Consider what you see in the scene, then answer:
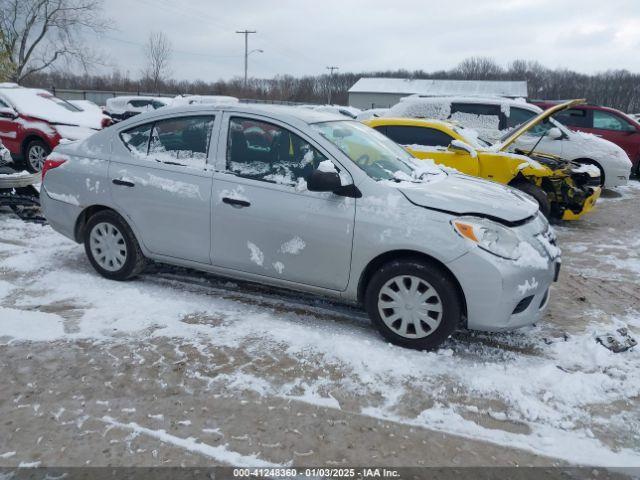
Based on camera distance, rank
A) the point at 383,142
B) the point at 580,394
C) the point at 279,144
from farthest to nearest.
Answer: the point at 383,142, the point at 279,144, the point at 580,394

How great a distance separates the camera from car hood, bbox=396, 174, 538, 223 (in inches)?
146

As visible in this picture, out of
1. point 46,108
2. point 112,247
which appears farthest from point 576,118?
point 46,108

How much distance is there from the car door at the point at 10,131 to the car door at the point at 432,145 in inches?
282

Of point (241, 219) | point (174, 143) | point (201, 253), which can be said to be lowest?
point (201, 253)

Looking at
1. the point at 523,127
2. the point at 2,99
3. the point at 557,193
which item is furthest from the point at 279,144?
the point at 2,99

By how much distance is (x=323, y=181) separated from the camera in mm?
3752

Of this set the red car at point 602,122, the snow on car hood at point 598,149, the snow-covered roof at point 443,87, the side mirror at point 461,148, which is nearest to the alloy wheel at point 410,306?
the side mirror at point 461,148

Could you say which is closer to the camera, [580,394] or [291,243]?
[580,394]

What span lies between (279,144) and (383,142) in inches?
46.0

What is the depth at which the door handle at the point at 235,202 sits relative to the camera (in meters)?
4.16

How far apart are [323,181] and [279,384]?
4.80 ft

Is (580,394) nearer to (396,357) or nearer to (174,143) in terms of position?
(396,357)

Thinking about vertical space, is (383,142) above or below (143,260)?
above

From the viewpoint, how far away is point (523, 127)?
759 cm
